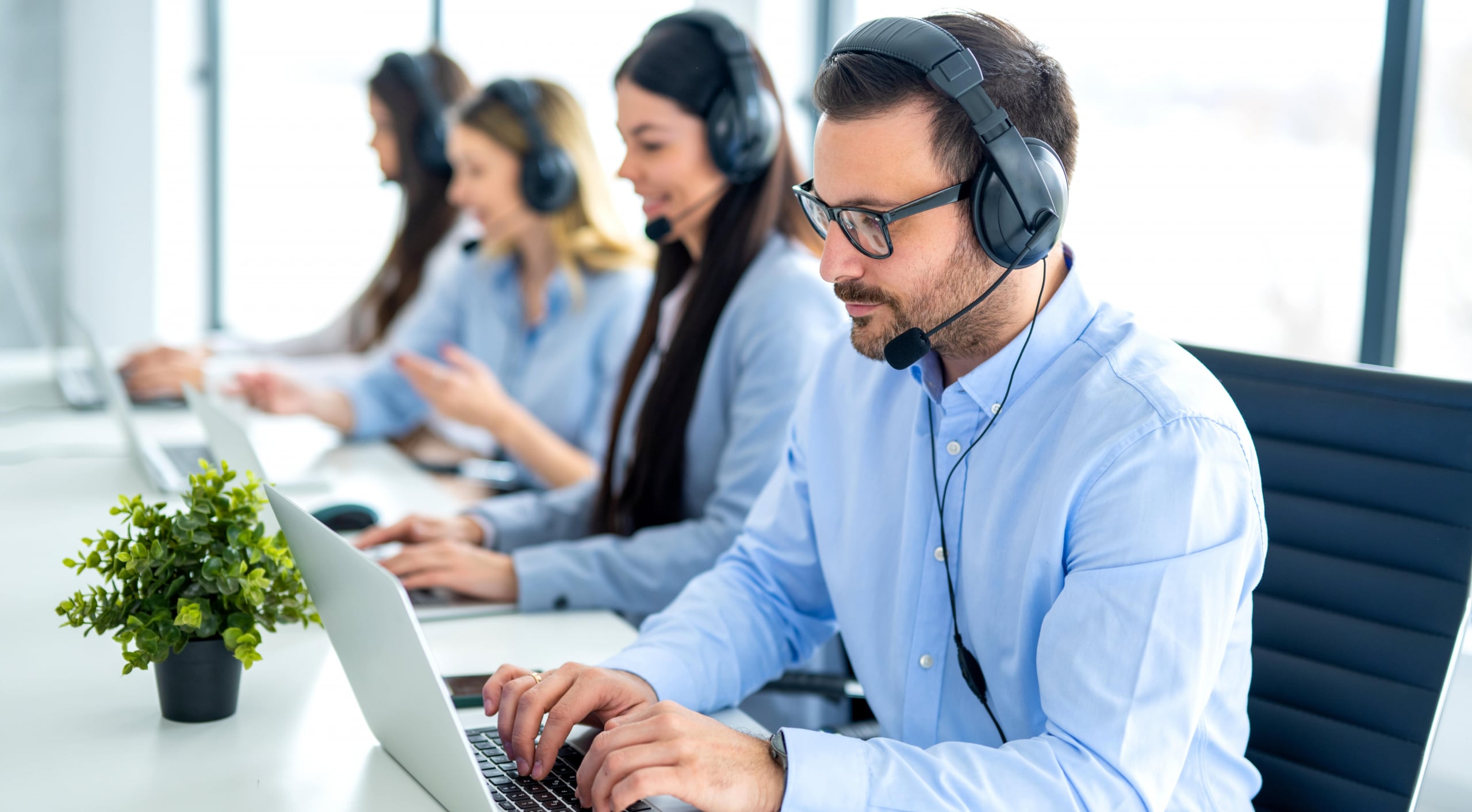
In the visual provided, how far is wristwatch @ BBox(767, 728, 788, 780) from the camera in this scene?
2.62 ft

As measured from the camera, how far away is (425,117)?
9.70 ft

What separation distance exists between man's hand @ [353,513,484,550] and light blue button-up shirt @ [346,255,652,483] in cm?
62

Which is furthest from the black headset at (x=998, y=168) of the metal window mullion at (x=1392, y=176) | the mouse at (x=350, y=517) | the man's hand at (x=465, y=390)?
the man's hand at (x=465, y=390)

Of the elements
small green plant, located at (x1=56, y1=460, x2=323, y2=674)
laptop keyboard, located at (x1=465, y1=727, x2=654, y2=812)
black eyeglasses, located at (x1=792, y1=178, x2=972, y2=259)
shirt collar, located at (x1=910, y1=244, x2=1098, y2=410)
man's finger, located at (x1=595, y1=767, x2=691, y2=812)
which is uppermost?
black eyeglasses, located at (x1=792, y1=178, x2=972, y2=259)

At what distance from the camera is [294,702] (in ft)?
3.32

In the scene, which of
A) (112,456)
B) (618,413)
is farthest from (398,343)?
(618,413)

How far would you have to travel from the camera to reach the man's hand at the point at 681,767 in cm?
77

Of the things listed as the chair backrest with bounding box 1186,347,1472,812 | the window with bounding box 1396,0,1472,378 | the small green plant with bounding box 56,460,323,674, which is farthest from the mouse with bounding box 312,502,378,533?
the window with bounding box 1396,0,1472,378

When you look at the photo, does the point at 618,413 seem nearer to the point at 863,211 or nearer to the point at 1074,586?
the point at 863,211

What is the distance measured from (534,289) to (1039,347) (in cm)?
167

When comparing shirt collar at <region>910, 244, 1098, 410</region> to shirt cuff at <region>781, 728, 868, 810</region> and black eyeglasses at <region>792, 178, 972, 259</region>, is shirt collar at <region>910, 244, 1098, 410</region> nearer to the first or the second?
black eyeglasses at <region>792, 178, 972, 259</region>

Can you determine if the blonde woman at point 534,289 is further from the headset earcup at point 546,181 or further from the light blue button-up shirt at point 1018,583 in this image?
the light blue button-up shirt at point 1018,583

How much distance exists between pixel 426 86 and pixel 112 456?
130 cm

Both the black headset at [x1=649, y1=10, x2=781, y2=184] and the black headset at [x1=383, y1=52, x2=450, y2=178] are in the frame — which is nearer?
the black headset at [x1=649, y1=10, x2=781, y2=184]
